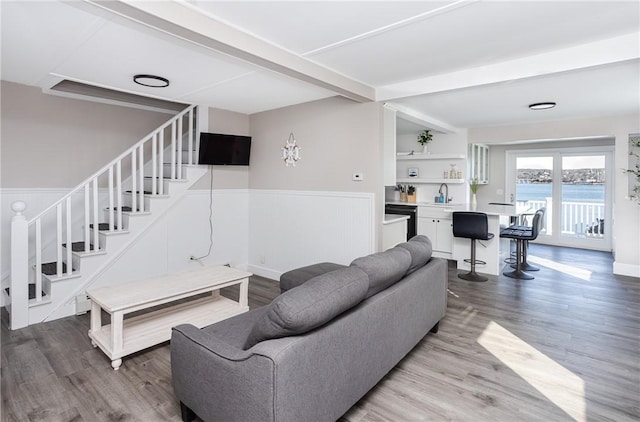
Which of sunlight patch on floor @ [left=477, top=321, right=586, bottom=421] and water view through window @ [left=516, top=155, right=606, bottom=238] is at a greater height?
water view through window @ [left=516, top=155, right=606, bottom=238]

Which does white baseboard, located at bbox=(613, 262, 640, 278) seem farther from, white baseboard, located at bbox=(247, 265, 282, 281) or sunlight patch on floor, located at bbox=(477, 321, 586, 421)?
white baseboard, located at bbox=(247, 265, 282, 281)

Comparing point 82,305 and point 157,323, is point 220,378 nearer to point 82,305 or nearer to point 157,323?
point 157,323

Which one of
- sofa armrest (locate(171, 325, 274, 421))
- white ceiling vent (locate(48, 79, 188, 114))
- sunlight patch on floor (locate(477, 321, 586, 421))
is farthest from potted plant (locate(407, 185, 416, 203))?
sofa armrest (locate(171, 325, 274, 421))

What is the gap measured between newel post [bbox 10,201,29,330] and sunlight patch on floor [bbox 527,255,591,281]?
21.6ft

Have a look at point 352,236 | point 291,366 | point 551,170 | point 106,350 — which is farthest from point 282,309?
point 551,170

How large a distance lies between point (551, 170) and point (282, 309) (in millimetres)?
7699

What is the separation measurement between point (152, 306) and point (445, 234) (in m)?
4.57

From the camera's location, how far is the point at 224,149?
4941mm

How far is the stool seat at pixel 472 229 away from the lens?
16.0 feet

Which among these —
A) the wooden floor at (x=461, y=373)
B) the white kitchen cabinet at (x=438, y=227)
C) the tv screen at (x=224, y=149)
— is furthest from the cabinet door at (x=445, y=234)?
the tv screen at (x=224, y=149)

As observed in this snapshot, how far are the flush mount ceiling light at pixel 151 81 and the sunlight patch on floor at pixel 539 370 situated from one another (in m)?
3.86

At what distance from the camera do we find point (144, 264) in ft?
14.3

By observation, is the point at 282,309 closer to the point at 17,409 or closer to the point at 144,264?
the point at 17,409

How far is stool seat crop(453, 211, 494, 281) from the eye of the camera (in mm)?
4875
